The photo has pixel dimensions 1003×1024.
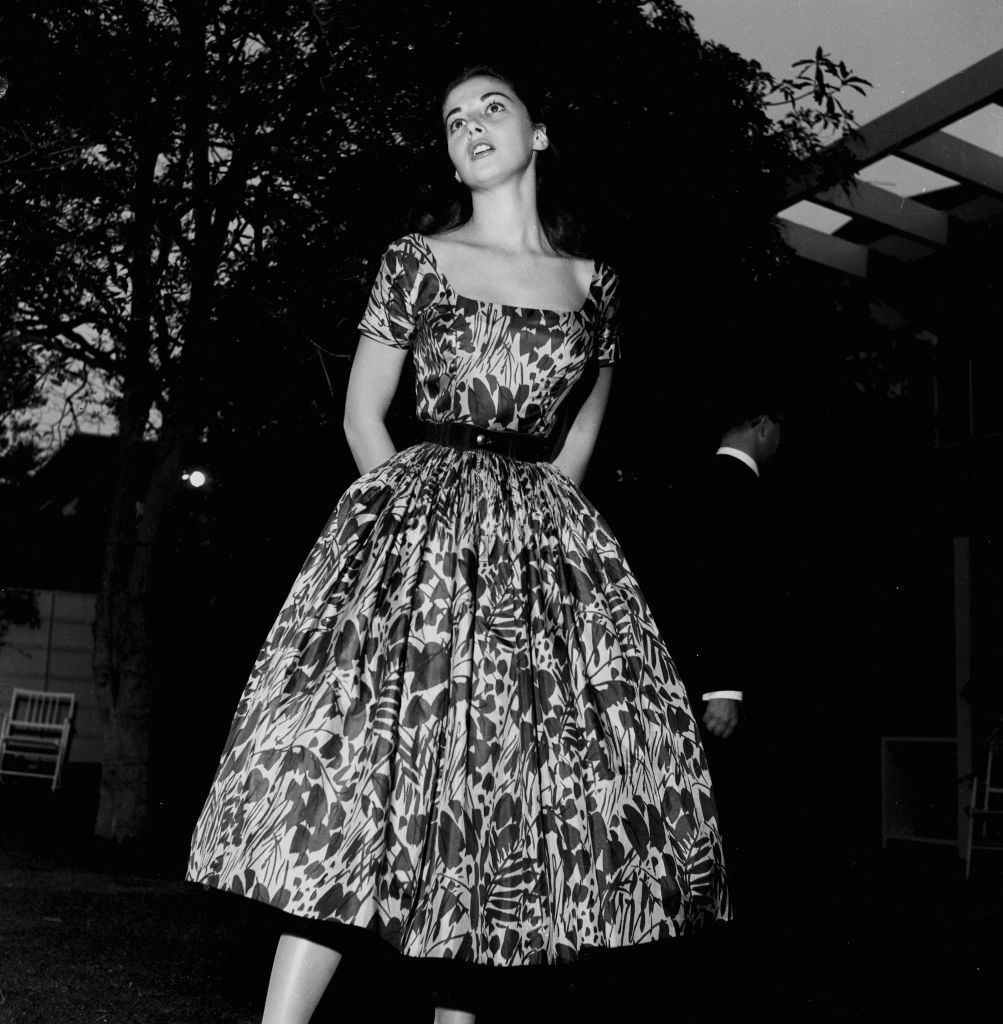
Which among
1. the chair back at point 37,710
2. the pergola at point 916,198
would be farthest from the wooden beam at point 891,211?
the chair back at point 37,710

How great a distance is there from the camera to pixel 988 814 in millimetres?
8828

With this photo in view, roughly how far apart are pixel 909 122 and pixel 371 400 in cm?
611

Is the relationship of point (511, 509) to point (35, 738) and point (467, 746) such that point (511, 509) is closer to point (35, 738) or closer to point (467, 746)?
point (467, 746)

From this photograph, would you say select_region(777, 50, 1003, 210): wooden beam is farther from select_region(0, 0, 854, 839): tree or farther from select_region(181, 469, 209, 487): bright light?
select_region(181, 469, 209, 487): bright light

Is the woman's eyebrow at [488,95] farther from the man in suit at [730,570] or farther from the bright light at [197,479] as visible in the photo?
the bright light at [197,479]

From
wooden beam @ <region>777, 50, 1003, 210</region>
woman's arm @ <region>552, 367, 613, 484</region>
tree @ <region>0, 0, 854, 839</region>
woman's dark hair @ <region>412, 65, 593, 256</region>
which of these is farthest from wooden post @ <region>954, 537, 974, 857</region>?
woman's dark hair @ <region>412, 65, 593, 256</region>

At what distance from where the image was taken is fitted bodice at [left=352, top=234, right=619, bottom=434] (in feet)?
8.42

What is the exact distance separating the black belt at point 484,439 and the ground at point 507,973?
114 centimetres

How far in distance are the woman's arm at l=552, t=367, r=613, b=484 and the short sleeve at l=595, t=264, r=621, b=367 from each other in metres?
0.04

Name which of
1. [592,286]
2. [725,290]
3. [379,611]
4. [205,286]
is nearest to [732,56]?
[725,290]

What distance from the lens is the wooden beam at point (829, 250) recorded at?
1001 cm

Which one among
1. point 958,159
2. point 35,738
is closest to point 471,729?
point 958,159

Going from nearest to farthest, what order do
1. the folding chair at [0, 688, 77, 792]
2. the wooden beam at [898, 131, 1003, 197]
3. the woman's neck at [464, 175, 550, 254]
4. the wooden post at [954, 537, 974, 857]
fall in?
the woman's neck at [464, 175, 550, 254]
the wooden beam at [898, 131, 1003, 197]
the wooden post at [954, 537, 974, 857]
the folding chair at [0, 688, 77, 792]

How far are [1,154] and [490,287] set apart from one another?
152 inches
